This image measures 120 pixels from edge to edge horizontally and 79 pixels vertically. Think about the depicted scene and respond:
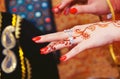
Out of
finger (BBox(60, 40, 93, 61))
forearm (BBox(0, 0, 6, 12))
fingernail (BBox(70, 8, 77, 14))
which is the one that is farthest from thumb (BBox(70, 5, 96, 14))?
forearm (BBox(0, 0, 6, 12))

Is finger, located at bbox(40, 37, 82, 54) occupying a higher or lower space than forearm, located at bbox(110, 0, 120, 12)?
lower

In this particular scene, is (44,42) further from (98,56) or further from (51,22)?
(98,56)

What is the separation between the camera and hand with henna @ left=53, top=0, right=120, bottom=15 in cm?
85

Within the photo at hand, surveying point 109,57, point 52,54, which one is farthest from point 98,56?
point 52,54

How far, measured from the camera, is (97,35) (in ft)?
2.69

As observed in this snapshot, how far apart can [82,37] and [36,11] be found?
171 mm

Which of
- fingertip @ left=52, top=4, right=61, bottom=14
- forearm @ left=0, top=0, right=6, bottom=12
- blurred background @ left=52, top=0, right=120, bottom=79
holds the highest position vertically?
forearm @ left=0, top=0, right=6, bottom=12

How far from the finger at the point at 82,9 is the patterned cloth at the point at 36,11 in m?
0.07

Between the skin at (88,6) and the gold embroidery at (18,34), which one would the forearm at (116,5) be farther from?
the gold embroidery at (18,34)

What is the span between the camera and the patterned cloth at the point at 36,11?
0.86 metres

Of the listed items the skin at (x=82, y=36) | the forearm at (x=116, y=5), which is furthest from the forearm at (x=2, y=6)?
the forearm at (x=116, y=5)

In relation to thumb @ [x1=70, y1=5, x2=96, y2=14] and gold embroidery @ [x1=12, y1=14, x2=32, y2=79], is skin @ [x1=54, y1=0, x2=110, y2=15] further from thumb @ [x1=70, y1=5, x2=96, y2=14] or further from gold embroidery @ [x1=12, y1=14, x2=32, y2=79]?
gold embroidery @ [x1=12, y1=14, x2=32, y2=79]

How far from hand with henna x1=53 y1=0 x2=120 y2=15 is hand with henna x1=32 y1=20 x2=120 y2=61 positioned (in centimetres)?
5

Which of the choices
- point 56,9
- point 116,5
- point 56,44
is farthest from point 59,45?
point 116,5
